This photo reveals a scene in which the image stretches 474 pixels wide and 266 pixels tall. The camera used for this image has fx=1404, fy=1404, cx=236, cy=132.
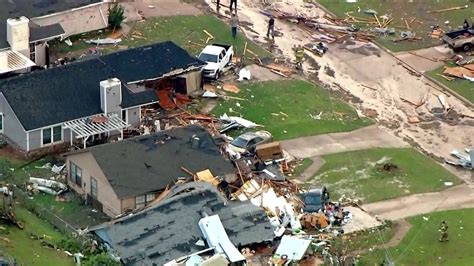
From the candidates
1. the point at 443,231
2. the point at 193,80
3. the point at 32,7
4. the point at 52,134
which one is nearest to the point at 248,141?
the point at 193,80

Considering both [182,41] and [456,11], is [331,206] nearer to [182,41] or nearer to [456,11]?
[182,41]

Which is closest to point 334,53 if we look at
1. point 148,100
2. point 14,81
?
point 148,100

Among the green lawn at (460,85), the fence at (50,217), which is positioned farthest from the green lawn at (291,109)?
the fence at (50,217)

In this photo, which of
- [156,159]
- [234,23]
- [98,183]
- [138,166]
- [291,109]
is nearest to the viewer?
[98,183]

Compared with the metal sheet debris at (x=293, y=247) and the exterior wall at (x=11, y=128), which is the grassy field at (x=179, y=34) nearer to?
the exterior wall at (x=11, y=128)

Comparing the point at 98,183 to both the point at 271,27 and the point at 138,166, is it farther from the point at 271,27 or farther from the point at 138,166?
the point at 271,27
